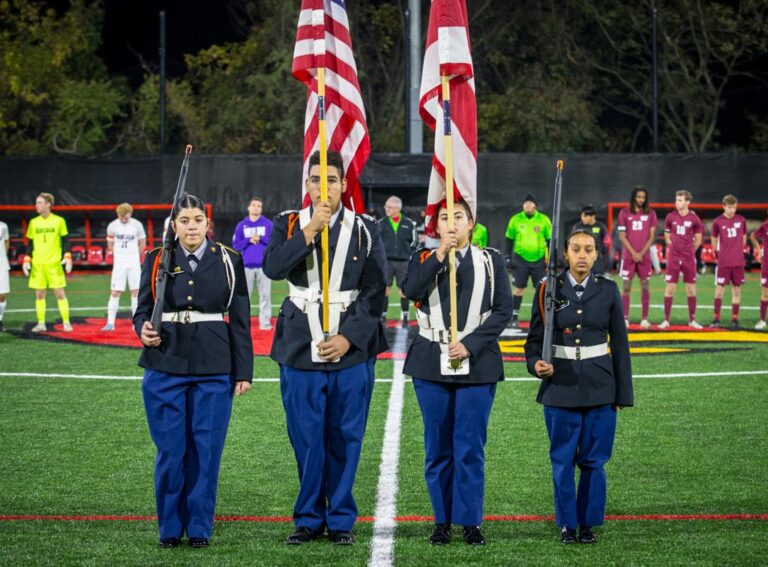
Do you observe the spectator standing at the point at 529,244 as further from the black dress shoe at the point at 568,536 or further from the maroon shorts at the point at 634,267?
the black dress shoe at the point at 568,536

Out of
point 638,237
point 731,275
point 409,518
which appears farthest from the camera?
point 731,275

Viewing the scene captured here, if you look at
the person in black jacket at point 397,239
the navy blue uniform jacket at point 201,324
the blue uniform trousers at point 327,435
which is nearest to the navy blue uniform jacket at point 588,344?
the blue uniform trousers at point 327,435

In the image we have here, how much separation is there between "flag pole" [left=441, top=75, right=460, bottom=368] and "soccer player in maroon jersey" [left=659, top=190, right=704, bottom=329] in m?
11.6

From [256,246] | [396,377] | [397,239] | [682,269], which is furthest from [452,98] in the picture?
[682,269]

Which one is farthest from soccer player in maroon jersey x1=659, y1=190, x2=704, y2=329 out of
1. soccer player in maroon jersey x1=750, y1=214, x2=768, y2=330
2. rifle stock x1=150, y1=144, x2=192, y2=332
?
rifle stock x1=150, y1=144, x2=192, y2=332

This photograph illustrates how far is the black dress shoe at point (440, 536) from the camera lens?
649 centimetres

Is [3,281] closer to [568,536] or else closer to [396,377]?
[396,377]

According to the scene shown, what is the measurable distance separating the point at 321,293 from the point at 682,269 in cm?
1271

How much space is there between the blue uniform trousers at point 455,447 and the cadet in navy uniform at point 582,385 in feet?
1.30

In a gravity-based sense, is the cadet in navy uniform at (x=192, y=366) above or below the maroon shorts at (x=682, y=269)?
below

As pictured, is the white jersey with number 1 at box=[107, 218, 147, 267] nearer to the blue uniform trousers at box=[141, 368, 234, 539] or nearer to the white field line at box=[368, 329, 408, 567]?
the white field line at box=[368, 329, 408, 567]

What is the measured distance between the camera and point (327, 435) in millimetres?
6555

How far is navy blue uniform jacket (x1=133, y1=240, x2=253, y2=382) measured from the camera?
647cm

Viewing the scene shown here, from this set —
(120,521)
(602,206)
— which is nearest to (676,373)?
(120,521)
